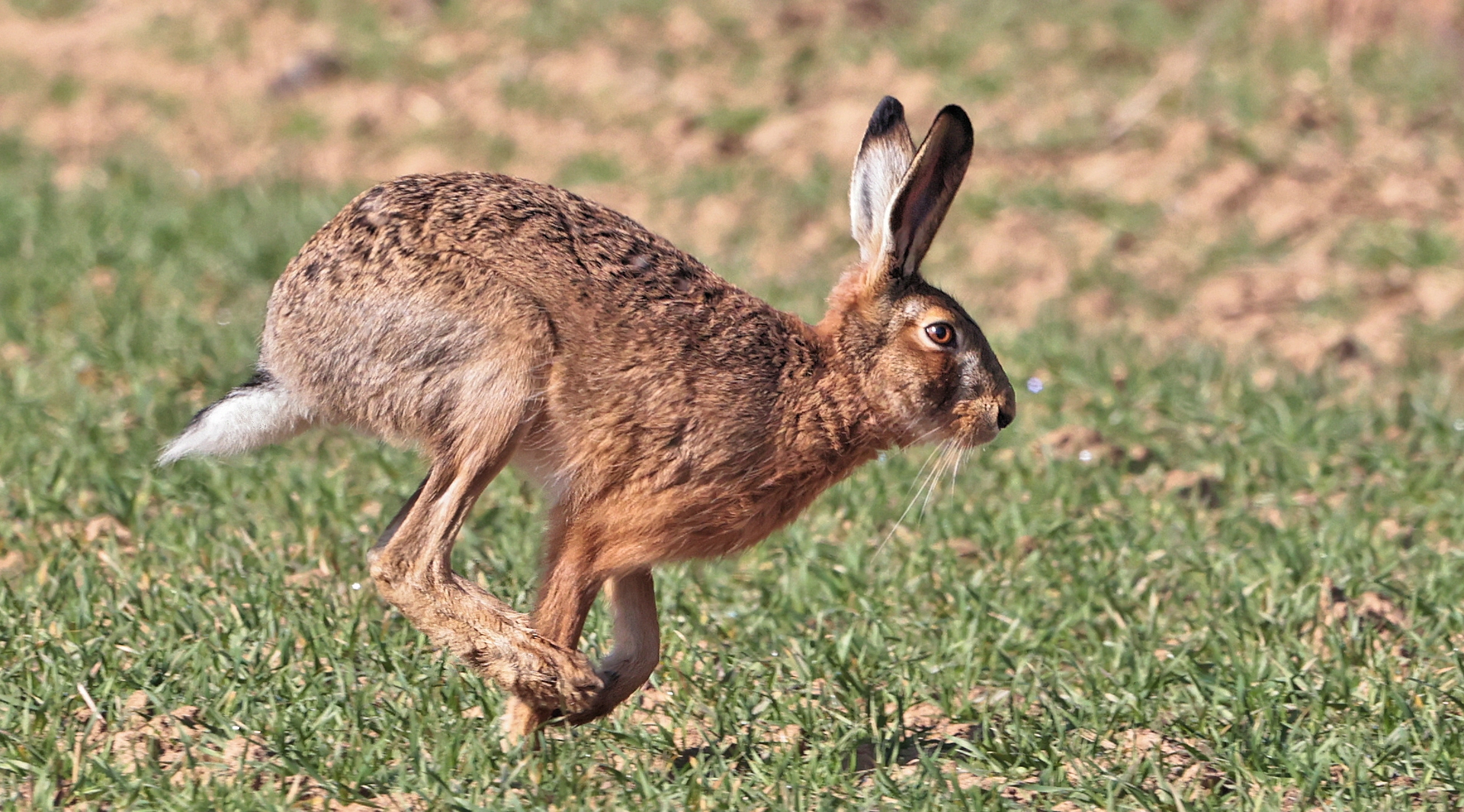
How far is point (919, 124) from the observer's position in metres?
8.88

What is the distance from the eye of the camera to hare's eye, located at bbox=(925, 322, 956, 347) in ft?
14.2

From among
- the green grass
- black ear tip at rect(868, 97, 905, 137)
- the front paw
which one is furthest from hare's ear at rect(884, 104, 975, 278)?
the front paw

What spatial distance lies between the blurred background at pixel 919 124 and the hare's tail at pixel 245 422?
3178 millimetres

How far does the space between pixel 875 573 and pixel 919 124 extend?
14.1ft

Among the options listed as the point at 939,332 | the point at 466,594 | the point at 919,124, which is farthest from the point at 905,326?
the point at 919,124

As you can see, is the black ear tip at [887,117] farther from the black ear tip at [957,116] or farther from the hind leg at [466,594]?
the hind leg at [466,594]

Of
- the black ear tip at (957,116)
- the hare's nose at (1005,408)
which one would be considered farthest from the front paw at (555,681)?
the black ear tip at (957,116)

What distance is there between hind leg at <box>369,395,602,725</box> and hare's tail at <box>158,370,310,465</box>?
37cm

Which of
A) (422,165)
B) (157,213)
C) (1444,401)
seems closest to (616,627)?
(1444,401)

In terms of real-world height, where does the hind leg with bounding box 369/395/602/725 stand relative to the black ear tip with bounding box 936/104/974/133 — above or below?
below

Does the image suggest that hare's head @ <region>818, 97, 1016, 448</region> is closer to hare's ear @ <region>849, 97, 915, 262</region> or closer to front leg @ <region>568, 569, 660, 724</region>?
hare's ear @ <region>849, 97, 915, 262</region>

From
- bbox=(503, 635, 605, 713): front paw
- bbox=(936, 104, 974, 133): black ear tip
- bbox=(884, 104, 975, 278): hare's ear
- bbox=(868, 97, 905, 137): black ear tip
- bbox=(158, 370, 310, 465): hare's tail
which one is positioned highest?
bbox=(936, 104, 974, 133): black ear tip

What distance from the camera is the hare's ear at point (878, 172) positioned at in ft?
14.3

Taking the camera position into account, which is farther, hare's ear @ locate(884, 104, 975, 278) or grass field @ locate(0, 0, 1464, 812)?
hare's ear @ locate(884, 104, 975, 278)
